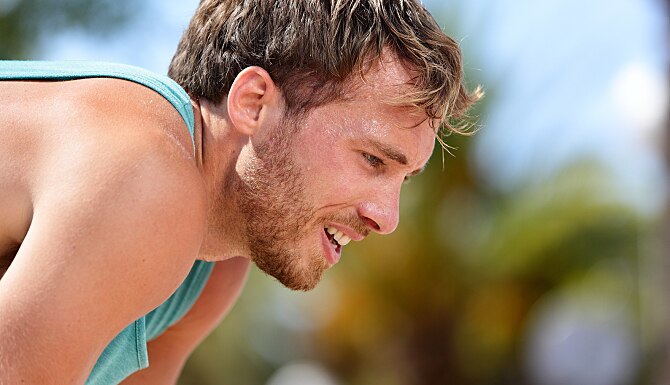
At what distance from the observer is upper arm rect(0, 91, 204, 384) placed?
1777 millimetres

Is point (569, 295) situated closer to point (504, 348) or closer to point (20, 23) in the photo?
point (504, 348)

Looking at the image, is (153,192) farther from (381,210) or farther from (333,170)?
(381,210)

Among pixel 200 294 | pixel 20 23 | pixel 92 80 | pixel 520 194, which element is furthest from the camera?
pixel 520 194

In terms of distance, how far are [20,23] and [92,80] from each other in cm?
420

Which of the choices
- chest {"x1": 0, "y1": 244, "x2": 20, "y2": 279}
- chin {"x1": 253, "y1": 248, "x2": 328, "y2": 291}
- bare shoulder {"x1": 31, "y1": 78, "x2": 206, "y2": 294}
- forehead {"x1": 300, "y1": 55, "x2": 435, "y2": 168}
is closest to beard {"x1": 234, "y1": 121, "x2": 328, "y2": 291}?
chin {"x1": 253, "y1": 248, "x2": 328, "y2": 291}

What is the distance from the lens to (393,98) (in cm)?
240

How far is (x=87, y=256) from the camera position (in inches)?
72.2

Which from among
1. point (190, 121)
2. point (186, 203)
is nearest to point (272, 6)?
point (190, 121)

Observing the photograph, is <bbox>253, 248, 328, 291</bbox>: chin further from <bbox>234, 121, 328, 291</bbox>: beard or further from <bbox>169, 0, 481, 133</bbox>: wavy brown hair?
<bbox>169, 0, 481, 133</bbox>: wavy brown hair

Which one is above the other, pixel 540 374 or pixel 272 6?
pixel 272 6

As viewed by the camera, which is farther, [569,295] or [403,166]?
[569,295]

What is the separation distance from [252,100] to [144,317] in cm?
66

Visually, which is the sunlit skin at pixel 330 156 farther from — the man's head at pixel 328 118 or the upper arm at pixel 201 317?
the upper arm at pixel 201 317

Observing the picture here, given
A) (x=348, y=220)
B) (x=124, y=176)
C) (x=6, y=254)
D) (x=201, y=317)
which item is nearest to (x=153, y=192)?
(x=124, y=176)
